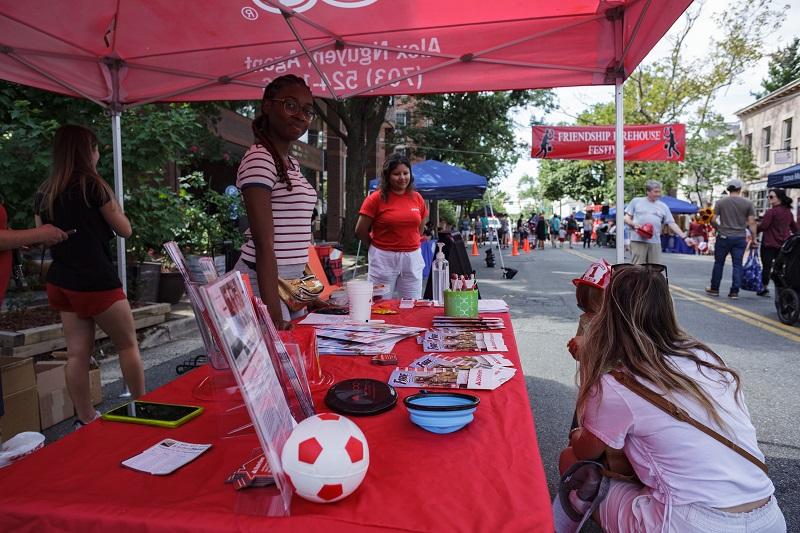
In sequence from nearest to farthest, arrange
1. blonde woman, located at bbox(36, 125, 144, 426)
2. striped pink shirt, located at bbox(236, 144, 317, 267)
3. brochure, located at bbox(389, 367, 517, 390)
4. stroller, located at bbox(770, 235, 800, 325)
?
1. brochure, located at bbox(389, 367, 517, 390)
2. striped pink shirt, located at bbox(236, 144, 317, 267)
3. blonde woman, located at bbox(36, 125, 144, 426)
4. stroller, located at bbox(770, 235, 800, 325)

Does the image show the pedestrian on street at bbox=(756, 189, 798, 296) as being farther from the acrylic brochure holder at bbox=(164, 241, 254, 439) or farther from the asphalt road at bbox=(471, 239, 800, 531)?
the acrylic brochure holder at bbox=(164, 241, 254, 439)

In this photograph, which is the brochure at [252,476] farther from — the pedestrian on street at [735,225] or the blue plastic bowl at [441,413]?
the pedestrian on street at [735,225]

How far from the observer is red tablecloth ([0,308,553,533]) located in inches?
39.2

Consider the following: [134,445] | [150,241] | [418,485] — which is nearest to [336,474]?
[418,485]

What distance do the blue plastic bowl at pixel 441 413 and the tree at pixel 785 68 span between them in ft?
157

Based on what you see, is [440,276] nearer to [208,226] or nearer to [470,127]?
[208,226]

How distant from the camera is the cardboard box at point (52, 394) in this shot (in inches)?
140

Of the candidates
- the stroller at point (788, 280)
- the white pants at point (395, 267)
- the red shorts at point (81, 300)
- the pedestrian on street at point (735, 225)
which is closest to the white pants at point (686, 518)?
the red shorts at point (81, 300)

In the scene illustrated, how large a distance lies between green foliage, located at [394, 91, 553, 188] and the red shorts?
16.8 metres

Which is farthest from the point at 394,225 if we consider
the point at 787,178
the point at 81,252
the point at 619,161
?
the point at 787,178

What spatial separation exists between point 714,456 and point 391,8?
3.06 meters

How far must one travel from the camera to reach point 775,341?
20.0 ft

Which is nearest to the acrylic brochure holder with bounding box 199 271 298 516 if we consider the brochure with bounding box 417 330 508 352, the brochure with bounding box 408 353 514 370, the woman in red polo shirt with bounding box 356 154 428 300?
the brochure with bounding box 408 353 514 370

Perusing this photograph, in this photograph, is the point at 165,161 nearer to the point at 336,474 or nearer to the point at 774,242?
the point at 336,474
